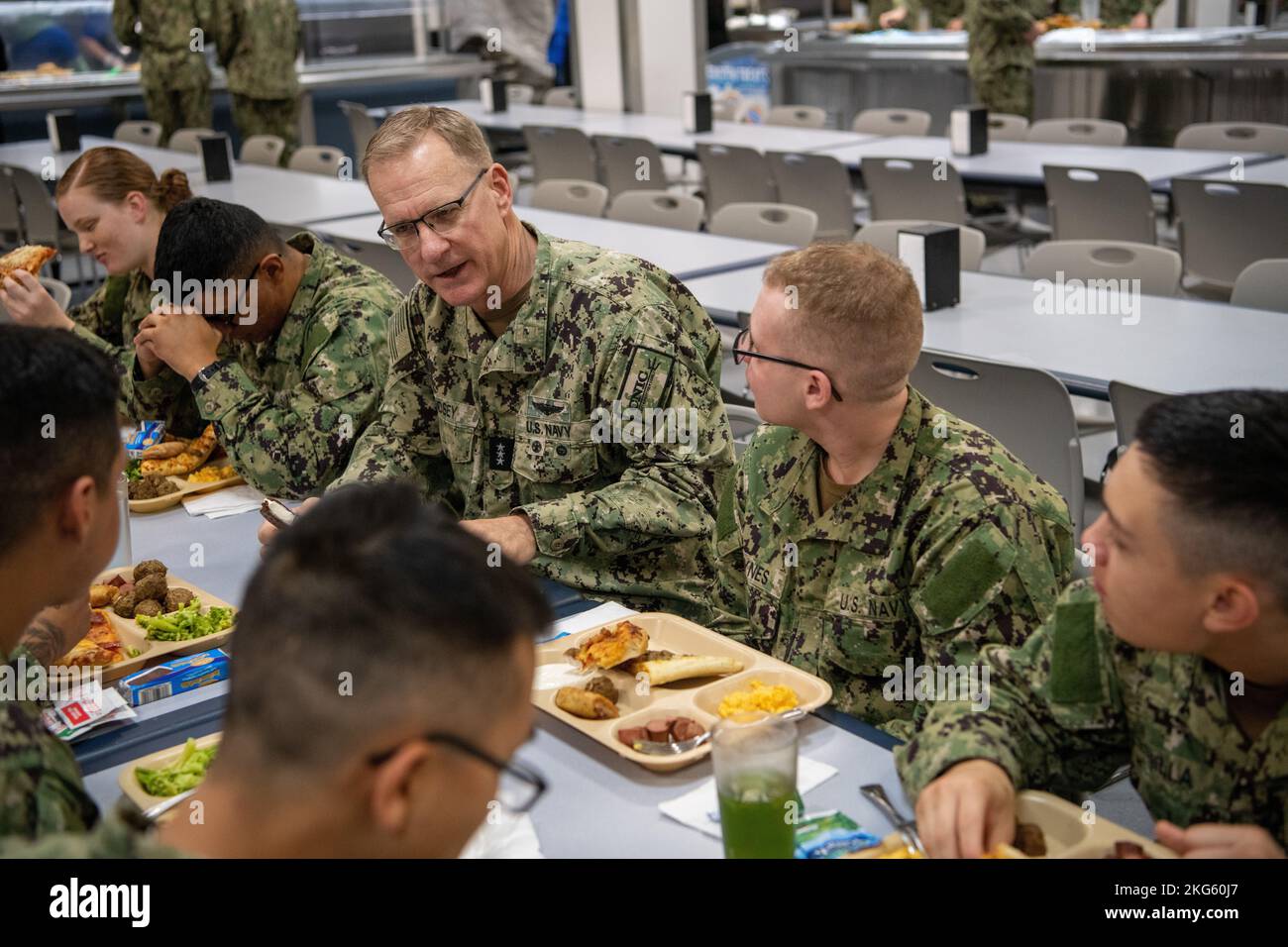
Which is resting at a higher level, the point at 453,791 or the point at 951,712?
the point at 453,791

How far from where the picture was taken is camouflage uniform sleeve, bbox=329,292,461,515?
2498 mm

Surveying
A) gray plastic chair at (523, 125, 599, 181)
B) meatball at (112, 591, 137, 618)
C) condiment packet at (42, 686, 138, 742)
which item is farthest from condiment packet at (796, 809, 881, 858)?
gray plastic chair at (523, 125, 599, 181)

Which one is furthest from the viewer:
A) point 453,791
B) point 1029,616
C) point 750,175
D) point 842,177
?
point 750,175

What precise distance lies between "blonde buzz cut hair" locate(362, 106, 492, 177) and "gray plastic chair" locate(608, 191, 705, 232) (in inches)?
100

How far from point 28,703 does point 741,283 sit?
2.65 metres

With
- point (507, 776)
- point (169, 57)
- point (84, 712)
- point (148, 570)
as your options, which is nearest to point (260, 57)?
point (169, 57)

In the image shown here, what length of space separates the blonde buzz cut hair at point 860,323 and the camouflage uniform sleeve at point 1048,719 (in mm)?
422

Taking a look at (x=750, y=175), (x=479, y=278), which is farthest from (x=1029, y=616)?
(x=750, y=175)

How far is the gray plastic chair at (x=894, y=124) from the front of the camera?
6.95 m

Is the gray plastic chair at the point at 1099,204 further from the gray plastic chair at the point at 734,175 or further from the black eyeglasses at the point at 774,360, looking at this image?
the black eyeglasses at the point at 774,360

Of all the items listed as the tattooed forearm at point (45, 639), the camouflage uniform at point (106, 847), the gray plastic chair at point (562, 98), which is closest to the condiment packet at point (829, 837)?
the camouflage uniform at point (106, 847)

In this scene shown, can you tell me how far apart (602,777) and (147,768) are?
21.0 inches

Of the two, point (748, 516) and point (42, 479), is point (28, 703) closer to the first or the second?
point (42, 479)
